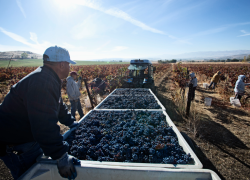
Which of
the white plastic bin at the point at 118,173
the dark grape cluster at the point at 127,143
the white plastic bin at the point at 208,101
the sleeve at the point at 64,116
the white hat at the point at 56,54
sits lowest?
the white plastic bin at the point at 208,101

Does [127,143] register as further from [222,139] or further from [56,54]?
[222,139]

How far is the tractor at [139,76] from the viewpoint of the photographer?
7586mm

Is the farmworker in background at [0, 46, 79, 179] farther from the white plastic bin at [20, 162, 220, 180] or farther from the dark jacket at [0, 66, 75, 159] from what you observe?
the white plastic bin at [20, 162, 220, 180]

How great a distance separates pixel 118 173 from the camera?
4.16 feet

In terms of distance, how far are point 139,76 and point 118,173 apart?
719 cm

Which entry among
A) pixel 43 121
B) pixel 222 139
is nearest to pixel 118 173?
pixel 43 121

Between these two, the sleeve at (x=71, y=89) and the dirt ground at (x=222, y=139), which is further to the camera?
the sleeve at (x=71, y=89)

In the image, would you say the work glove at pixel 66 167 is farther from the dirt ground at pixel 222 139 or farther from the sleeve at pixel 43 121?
the dirt ground at pixel 222 139

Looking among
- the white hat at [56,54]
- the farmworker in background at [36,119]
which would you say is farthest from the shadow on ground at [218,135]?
the white hat at [56,54]

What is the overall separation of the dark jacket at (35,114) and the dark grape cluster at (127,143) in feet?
1.85

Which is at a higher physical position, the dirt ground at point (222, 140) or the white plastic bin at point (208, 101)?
the white plastic bin at point (208, 101)

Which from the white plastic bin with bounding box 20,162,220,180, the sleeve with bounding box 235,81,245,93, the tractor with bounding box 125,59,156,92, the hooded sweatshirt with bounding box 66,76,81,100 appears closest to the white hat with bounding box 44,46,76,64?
the white plastic bin with bounding box 20,162,220,180

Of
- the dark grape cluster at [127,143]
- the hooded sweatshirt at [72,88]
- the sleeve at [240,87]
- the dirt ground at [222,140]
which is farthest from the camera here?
the sleeve at [240,87]

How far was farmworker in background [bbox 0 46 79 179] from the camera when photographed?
1159 millimetres
